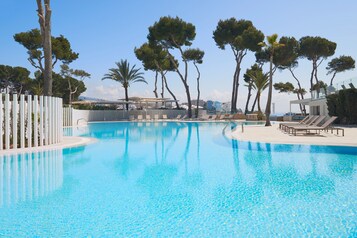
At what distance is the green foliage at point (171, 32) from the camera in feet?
110

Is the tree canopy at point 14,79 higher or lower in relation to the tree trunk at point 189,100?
higher

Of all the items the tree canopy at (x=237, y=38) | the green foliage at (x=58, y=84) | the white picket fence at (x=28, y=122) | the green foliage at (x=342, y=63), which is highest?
the tree canopy at (x=237, y=38)

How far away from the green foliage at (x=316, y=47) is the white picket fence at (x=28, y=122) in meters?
31.8

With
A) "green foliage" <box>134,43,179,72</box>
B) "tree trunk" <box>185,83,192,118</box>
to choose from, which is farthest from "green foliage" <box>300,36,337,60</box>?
"green foliage" <box>134,43,179,72</box>

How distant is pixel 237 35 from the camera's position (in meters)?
36.3

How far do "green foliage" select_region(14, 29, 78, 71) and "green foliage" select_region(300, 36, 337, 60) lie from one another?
88.1ft

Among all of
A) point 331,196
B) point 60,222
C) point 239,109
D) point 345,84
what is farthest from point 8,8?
point 239,109

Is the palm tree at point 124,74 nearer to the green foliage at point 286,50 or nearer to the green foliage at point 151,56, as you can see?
the green foliage at point 151,56

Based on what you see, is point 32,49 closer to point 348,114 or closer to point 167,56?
point 167,56

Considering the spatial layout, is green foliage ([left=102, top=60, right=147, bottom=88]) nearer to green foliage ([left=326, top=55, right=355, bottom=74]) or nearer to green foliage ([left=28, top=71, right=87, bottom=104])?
green foliage ([left=28, top=71, right=87, bottom=104])

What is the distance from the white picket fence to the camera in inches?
373

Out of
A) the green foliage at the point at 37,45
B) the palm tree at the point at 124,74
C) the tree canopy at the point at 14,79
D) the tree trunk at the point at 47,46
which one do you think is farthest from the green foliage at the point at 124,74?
the tree trunk at the point at 47,46

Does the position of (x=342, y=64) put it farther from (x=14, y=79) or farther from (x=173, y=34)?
(x=14, y=79)

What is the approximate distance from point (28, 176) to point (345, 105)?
20.2m
